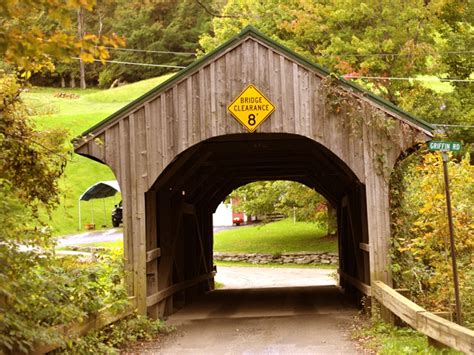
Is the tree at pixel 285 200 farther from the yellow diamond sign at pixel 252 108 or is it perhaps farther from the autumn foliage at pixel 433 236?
the yellow diamond sign at pixel 252 108

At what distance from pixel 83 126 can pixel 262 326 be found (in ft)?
153

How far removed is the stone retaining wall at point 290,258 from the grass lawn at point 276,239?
83cm

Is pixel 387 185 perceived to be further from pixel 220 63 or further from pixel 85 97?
pixel 85 97

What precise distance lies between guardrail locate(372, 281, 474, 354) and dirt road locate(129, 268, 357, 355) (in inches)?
32.8

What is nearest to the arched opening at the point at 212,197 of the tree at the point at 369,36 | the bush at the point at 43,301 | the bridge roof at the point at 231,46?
the bridge roof at the point at 231,46

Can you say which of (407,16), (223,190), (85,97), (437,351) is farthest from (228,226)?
(437,351)

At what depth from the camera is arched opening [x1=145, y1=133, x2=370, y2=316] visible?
1284 centimetres

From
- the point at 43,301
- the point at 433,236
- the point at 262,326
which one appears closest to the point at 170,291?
the point at 262,326

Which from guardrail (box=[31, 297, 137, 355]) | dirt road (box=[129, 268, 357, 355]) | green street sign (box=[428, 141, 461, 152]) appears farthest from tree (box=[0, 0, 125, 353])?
green street sign (box=[428, 141, 461, 152])

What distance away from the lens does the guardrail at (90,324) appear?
7.25 meters

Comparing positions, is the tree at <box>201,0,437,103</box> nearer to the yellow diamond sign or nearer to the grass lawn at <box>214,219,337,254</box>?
the grass lawn at <box>214,219,337,254</box>

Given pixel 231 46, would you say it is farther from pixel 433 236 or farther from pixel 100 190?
pixel 100 190

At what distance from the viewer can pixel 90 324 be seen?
8.85 meters

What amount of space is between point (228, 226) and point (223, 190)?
1341 inches
